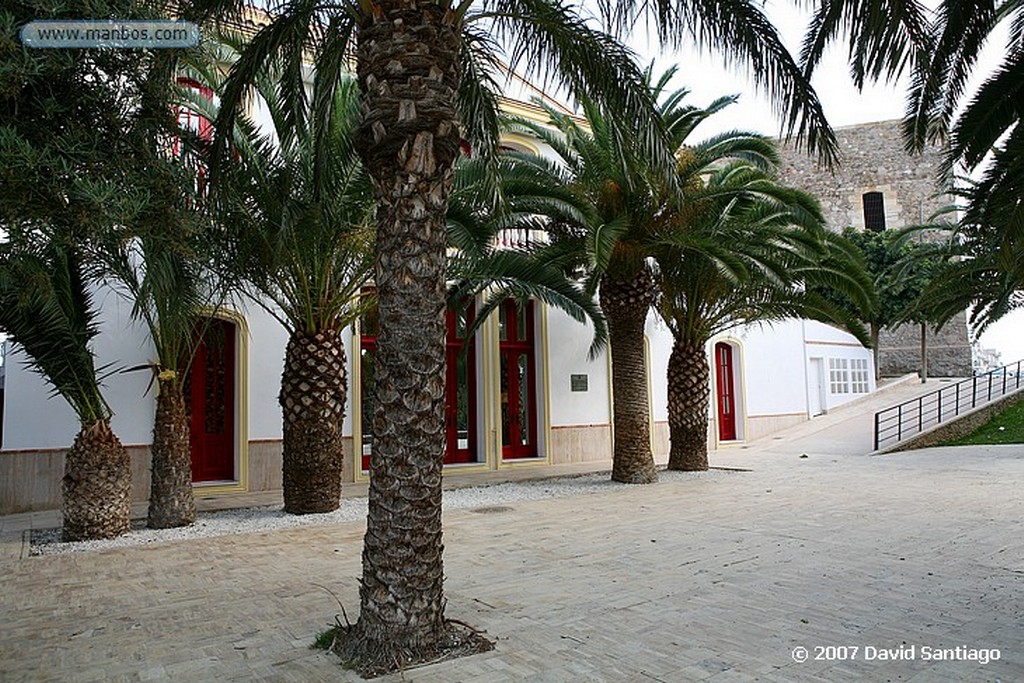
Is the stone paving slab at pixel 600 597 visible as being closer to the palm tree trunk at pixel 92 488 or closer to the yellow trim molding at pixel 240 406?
the palm tree trunk at pixel 92 488

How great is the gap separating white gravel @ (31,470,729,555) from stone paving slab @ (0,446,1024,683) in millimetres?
560

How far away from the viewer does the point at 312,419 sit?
9.88 m

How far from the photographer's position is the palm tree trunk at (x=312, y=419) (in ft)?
32.4

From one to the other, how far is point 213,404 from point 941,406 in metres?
19.4

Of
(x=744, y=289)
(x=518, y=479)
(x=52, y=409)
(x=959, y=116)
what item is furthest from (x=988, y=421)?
(x=52, y=409)

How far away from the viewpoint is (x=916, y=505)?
991cm

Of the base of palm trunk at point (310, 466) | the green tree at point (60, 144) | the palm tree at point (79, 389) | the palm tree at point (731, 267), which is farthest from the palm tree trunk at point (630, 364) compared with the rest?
the green tree at point (60, 144)

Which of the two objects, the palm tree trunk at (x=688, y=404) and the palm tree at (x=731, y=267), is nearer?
the palm tree at (x=731, y=267)

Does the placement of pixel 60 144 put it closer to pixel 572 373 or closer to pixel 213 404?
pixel 213 404

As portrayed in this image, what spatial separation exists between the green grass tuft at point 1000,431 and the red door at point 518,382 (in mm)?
11151

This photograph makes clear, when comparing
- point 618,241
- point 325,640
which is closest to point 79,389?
point 325,640

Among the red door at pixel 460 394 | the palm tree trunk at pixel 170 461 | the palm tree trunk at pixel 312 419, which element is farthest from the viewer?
the red door at pixel 460 394

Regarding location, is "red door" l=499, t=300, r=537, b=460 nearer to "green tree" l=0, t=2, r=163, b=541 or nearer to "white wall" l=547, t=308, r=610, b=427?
"white wall" l=547, t=308, r=610, b=427

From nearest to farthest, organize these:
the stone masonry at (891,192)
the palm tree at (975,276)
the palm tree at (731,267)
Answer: the palm tree at (975,276), the palm tree at (731,267), the stone masonry at (891,192)
